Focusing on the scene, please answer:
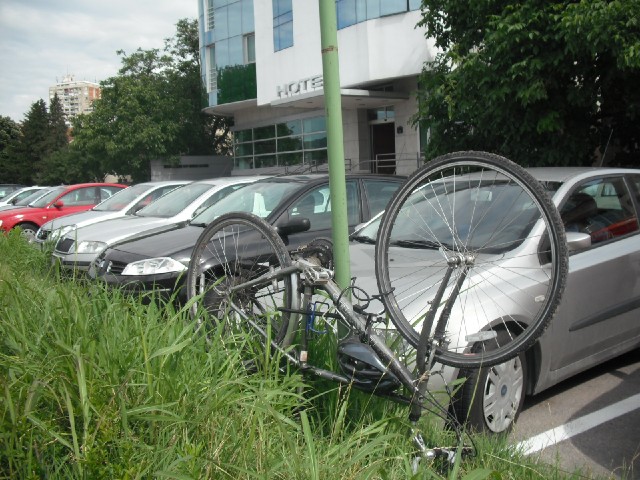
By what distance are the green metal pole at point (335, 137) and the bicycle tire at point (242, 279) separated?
0.26m

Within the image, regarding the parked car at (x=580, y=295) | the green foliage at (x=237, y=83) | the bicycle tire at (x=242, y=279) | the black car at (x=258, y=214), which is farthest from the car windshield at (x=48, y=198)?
the green foliage at (x=237, y=83)

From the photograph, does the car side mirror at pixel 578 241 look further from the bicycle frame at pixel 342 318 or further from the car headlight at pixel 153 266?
the car headlight at pixel 153 266

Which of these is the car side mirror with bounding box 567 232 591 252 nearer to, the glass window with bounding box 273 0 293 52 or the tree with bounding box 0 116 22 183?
the glass window with bounding box 273 0 293 52

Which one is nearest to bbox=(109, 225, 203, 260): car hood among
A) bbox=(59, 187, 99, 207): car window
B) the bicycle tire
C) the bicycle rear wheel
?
the bicycle tire

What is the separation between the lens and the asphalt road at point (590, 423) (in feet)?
12.1

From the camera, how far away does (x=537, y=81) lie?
344 inches

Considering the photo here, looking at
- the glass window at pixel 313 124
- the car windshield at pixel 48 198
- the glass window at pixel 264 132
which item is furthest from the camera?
the glass window at pixel 264 132

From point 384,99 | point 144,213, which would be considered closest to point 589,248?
point 144,213

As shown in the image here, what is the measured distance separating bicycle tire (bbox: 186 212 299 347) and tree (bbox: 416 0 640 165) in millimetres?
5595

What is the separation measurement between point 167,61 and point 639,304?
1764 inches

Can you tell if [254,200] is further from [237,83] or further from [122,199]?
[237,83]

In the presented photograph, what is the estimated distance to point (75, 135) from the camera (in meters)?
48.8

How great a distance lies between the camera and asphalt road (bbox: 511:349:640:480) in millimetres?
3703

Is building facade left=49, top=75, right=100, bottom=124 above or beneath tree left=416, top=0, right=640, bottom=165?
above
